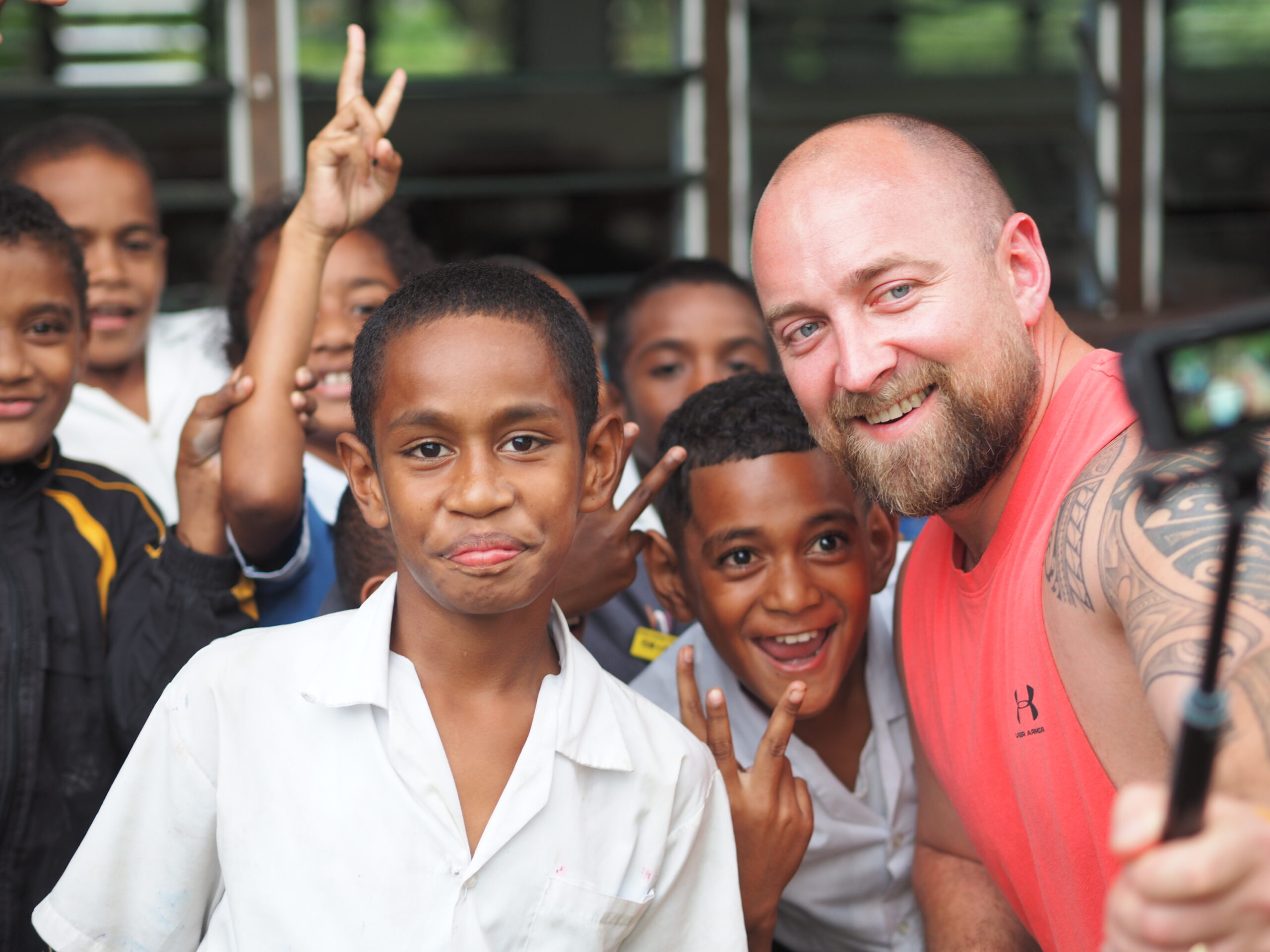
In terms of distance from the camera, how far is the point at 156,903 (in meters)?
1.65

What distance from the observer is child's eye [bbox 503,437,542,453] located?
5.41 ft

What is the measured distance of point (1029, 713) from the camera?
5.22ft

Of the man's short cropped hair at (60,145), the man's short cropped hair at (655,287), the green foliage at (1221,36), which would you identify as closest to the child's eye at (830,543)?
the man's short cropped hair at (655,287)

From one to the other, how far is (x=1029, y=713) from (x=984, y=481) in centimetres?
34

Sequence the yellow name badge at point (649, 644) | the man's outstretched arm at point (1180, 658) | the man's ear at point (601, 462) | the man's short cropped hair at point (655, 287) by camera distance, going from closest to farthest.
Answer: the man's outstretched arm at point (1180, 658)
the man's ear at point (601, 462)
the yellow name badge at point (649, 644)
the man's short cropped hair at point (655, 287)

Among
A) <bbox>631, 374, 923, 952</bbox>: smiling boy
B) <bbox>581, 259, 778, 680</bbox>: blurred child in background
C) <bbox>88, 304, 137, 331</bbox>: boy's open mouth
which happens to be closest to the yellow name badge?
<bbox>581, 259, 778, 680</bbox>: blurred child in background

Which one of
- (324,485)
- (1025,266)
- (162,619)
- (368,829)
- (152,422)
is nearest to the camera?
(368,829)

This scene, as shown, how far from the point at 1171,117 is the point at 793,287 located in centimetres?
637

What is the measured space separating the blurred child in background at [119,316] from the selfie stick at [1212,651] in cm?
241

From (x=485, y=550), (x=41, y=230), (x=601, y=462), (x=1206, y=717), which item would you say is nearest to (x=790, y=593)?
(x=601, y=462)

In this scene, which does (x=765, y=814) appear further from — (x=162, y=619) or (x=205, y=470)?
(x=205, y=470)

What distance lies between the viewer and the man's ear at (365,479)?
1.75 m

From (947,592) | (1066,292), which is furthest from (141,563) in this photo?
(1066,292)

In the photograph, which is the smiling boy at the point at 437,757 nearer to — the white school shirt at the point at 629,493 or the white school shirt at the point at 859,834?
the white school shirt at the point at 859,834
